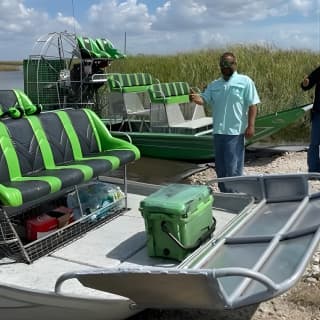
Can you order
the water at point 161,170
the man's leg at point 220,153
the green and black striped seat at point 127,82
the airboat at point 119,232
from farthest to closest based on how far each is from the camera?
the green and black striped seat at point 127,82 < the water at point 161,170 < the man's leg at point 220,153 < the airboat at point 119,232

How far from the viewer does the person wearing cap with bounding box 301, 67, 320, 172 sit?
6.92 meters

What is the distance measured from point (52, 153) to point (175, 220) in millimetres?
1710

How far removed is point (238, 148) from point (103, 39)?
17.8ft

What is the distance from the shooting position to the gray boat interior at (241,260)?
272 cm

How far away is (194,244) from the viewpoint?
3727 millimetres

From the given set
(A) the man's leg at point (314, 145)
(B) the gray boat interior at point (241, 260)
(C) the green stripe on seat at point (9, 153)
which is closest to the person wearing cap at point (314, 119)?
(A) the man's leg at point (314, 145)

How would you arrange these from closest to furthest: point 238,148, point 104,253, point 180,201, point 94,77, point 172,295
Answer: point 172,295
point 180,201
point 104,253
point 238,148
point 94,77

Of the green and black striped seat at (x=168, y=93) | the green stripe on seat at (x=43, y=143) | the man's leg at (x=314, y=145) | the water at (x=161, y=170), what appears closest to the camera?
the green stripe on seat at (x=43, y=143)

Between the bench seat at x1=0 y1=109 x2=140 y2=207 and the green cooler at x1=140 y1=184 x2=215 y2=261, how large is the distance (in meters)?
0.83

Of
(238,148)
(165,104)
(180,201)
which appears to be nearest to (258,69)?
(165,104)

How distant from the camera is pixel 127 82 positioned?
10.1 meters

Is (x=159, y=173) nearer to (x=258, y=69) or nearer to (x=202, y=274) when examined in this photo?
(x=258, y=69)

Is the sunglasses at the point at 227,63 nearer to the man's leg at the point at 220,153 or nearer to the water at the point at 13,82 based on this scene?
the man's leg at the point at 220,153

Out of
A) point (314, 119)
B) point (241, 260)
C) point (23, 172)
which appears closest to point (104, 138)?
point (23, 172)
